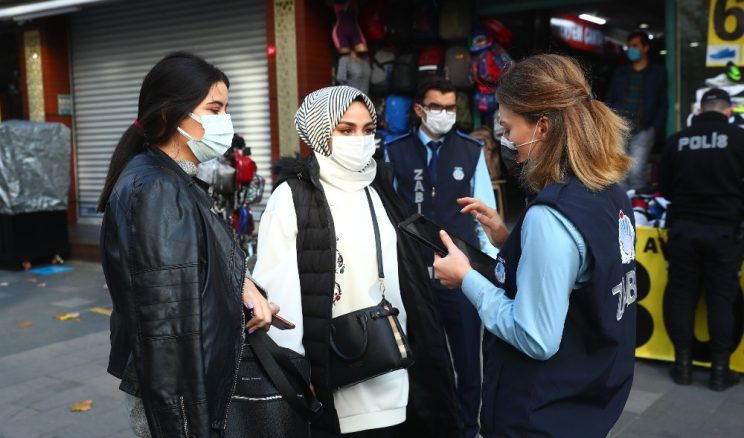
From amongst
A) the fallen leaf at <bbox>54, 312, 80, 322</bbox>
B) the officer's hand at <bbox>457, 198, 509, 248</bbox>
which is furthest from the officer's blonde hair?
the fallen leaf at <bbox>54, 312, 80, 322</bbox>

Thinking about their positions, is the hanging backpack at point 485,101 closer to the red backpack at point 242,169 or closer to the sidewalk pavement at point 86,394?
the red backpack at point 242,169

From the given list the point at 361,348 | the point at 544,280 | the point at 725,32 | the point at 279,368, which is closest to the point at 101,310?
the point at 361,348

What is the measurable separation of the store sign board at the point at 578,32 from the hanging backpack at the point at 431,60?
1.47 metres

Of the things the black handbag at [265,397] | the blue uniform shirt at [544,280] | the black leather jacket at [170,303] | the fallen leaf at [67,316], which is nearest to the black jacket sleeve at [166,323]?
the black leather jacket at [170,303]

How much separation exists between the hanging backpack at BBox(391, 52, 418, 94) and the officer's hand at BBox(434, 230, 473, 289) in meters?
7.62

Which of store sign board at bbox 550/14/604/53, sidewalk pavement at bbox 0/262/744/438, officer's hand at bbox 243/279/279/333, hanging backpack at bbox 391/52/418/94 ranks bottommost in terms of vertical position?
sidewalk pavement at bbox 0/262/744/438

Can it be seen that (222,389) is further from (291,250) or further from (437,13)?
(437,13)

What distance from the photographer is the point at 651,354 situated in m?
5.96

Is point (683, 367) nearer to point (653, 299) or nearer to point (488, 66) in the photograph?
point (653, 299)

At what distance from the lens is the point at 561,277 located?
198 centimetres

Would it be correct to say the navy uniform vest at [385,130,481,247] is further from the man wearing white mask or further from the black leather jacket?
the black leather jacket

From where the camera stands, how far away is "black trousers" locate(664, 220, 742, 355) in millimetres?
5348

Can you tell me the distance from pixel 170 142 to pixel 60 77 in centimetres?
1244

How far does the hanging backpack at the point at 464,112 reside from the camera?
377 inches
